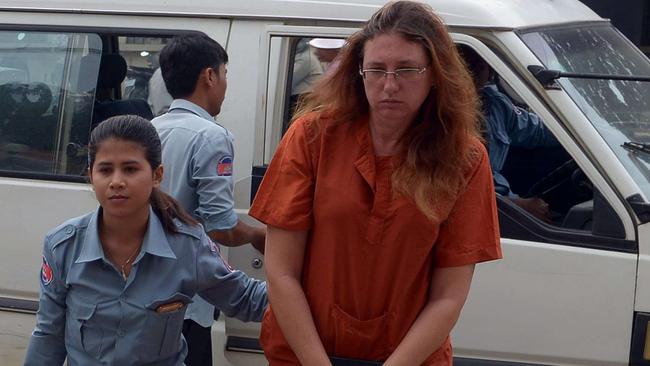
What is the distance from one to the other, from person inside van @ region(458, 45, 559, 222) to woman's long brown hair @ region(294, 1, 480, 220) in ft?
3.80

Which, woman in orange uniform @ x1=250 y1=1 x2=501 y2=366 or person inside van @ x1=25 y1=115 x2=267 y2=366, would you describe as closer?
woman in orange uniform @ x1=250 y1=1 x2=501 y2=366

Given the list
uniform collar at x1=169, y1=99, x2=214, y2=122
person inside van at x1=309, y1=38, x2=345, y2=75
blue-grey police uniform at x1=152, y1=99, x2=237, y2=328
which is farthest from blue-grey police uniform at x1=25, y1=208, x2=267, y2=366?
person inside van at x1=309, y1=38, x2=345, y2=75

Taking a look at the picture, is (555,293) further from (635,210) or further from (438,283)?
(438,283)

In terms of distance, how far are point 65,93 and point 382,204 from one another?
2.05 meters

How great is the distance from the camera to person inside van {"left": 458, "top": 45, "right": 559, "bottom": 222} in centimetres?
363

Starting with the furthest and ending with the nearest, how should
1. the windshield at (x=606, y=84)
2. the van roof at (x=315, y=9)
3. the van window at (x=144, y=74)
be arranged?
the van window at (x=144, y=74) → the van roof at (x=315, y=9) → the windshield at (x=606, y=84)

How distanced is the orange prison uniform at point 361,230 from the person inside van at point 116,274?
16.8 inches

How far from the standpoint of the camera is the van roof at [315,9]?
360 cm

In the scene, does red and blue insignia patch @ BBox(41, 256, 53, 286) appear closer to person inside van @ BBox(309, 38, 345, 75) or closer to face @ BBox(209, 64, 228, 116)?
face @ BBox(209, 64, 228, 116)

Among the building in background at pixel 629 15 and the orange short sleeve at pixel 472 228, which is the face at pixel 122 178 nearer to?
the orange short sleeve at pixel 472 228

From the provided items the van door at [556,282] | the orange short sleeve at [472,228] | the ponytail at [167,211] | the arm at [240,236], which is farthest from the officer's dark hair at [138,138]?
the van door at [556,282]

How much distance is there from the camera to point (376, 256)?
94.2 inches

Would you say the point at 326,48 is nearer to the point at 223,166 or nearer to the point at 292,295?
the point at 223,166

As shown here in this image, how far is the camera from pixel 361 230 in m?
2.38
